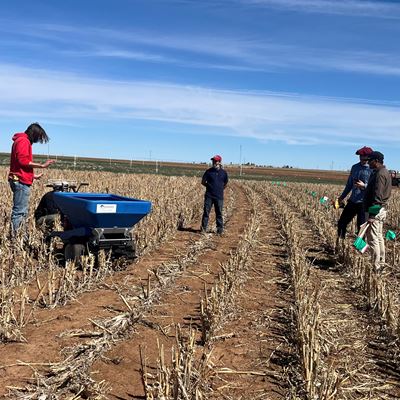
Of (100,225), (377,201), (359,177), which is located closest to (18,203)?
(100,225)

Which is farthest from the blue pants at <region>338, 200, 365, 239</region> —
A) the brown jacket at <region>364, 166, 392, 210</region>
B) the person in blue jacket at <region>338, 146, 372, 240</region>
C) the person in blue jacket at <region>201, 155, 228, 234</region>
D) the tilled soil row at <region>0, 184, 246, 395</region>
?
the tilled soil row at <region>0, 184, 246, 395</region>

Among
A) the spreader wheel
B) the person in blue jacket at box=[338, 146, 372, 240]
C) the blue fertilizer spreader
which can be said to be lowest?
the spreader wheel

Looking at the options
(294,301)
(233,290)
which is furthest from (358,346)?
(233,290)

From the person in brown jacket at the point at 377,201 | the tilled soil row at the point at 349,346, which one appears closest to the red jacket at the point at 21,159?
the tilled soil row at the point at 349,346

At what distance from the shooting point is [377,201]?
7605 millimetres

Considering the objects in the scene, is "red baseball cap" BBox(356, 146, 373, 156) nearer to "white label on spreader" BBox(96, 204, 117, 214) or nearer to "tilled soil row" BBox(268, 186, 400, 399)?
"tilled soil row" BBox(268, 186, 400, 399)

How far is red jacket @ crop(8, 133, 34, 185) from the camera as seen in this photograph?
744 centimetres

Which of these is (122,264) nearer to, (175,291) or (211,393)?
(175,291)

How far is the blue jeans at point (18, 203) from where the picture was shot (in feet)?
25.3

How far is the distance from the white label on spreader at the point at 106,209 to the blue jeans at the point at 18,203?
1.76 m

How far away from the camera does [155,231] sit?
10.2 metres

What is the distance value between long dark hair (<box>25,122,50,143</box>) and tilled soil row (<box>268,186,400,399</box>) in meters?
4.76

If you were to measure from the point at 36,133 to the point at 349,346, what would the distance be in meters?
5.52

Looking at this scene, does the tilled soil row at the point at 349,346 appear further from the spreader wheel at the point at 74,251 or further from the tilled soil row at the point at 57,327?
the spreader wheel at the point at 74,251
